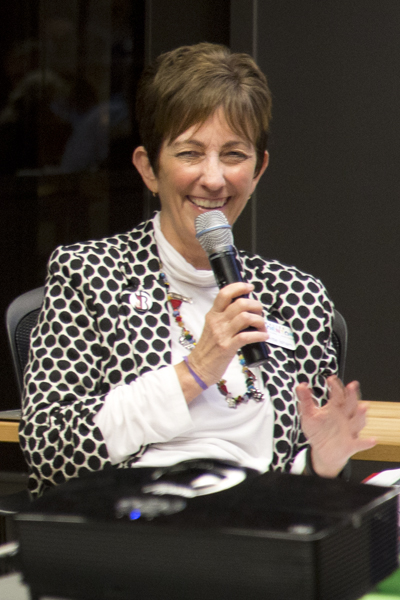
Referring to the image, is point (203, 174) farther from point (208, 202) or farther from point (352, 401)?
point (352, 401)

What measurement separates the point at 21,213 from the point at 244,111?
2382 mm

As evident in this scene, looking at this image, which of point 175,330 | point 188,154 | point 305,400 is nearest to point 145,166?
point 188,154

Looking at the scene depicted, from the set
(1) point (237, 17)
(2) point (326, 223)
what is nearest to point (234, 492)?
(2) point (326, 223)

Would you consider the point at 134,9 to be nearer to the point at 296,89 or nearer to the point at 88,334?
the point at 296,89

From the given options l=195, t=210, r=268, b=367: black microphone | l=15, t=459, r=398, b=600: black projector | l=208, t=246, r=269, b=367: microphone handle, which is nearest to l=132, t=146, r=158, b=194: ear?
l=195, t=210, r=268, b=367: black microphone

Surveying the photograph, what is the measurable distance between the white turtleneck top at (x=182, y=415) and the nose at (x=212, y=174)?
0.17 meters

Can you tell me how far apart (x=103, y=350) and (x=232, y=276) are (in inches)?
14.9

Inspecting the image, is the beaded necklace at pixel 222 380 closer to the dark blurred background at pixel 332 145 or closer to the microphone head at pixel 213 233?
the microphone head at pixel 213 233

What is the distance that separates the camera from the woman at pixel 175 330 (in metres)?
1.40

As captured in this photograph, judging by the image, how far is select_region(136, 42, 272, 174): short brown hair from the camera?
62.7 inches

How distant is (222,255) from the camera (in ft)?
4.30

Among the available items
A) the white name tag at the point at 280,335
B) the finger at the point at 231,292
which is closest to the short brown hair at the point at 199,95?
the white name tag at the point at 280,335

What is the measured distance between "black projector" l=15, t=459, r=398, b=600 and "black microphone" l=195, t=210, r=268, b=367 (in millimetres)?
376

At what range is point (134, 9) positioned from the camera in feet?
12.0
